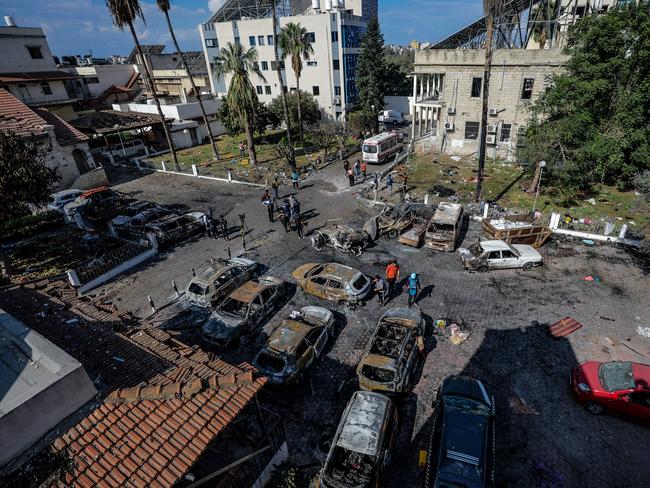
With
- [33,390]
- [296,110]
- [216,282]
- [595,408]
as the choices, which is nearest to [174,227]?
[216,282]

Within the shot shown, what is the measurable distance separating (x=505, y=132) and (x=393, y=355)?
1053 inches

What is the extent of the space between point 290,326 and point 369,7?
78.6 m

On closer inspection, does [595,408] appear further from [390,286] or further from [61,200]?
[61,200]

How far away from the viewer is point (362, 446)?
8.20m

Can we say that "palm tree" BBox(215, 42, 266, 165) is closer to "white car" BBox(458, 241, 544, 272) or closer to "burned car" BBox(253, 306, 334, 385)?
"white car" BBox(458, 241, 544, 272)

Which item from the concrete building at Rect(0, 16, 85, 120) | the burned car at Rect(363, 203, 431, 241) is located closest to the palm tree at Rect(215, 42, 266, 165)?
the burned car at Rect(363, 203, 431, 241)

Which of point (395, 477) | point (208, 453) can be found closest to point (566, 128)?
point (395, 477)

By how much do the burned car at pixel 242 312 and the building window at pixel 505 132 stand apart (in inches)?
1005

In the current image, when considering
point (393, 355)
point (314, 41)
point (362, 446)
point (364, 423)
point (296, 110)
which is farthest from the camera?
point (314, 41)

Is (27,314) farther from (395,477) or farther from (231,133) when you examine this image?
(231,133)

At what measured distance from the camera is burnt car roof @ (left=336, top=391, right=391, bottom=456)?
8234 mm

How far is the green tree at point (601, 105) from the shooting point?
1981 cm

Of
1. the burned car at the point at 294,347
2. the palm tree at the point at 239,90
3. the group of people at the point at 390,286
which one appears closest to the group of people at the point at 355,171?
the palm tree at the point at 239,90

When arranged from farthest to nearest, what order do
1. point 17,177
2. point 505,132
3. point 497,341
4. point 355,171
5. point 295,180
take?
point 505,132 < point 355,171 < point 295,180 < point 17,177 < point 497,341
